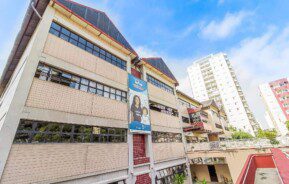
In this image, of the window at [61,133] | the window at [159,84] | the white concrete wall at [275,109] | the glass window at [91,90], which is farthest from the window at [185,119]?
the white concrete wall at [275,109]

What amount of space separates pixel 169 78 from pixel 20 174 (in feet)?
65.4

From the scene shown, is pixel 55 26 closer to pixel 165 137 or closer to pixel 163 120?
pixel 163 120

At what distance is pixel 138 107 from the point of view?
15.0 m

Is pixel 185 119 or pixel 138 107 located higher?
pixel 185 119

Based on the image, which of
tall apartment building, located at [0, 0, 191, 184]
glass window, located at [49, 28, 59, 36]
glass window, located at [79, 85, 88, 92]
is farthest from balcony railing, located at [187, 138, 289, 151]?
glass window, located at [49, 28, 59, 36]

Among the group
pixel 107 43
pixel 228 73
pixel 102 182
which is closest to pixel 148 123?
pixel 102 182

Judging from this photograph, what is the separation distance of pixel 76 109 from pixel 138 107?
6511 mm

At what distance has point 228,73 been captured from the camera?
219 feet

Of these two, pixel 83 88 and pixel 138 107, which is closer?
pixel 83 88

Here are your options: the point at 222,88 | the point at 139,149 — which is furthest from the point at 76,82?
the point at 222,88

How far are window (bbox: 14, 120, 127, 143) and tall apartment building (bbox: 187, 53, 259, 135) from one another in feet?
203

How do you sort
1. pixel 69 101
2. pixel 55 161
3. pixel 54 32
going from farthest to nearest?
pixel 54 32 → pixel 69 101 → pixel 55 161

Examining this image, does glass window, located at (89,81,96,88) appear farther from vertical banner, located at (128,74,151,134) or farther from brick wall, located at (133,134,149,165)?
brick wall, located at (133,134,149,165)

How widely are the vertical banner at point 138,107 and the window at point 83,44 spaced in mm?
2102
